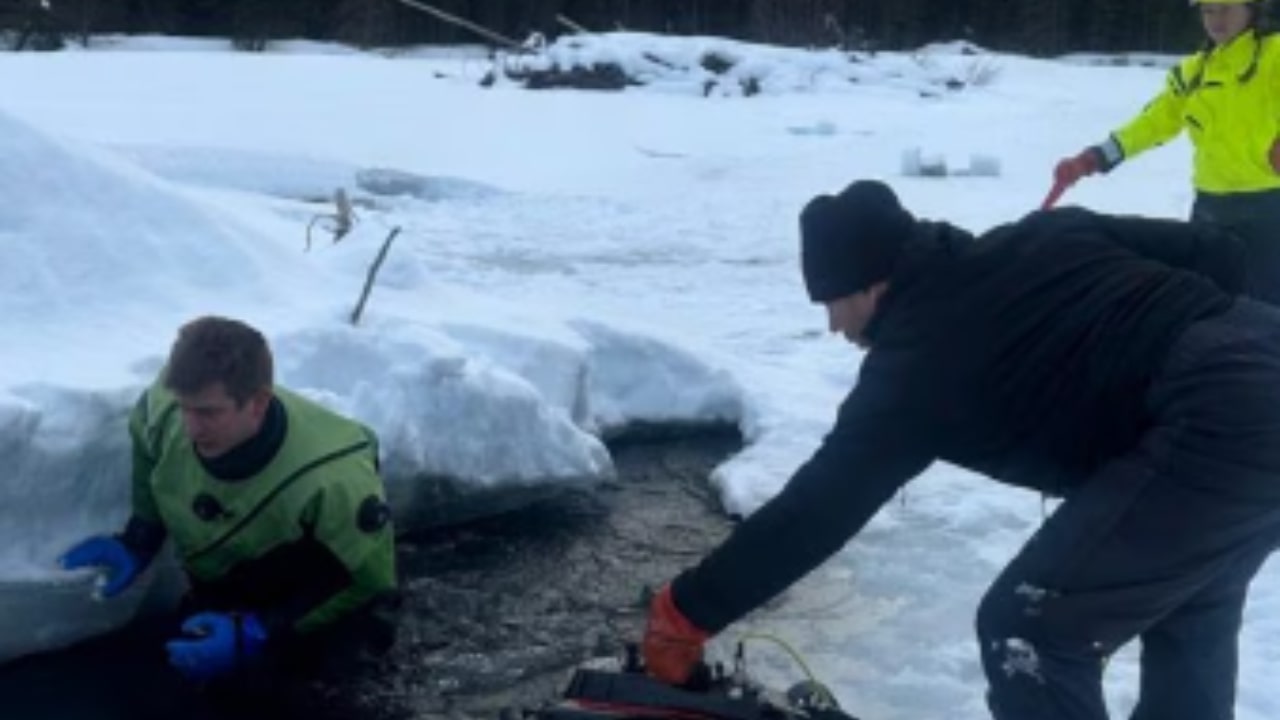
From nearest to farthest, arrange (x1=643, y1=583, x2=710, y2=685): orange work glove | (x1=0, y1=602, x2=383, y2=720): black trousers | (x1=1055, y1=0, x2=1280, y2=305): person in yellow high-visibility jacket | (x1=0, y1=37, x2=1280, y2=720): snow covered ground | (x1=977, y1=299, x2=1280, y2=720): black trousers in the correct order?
(x1=977, y1=299, x2=1280, y2=720): black trousers, (x1=643, y1=583, x2=710, y2=685): orange work glove, (x1=0, y1=602, x2=383, y2=720): black trousers, (x1=0, y1=37, x2=1280, y2=720): snow covered ground, (x1=1055, y1=0, x2=1280, y2=305): person in yellow high-visibility jacket

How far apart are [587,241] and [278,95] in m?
7.96

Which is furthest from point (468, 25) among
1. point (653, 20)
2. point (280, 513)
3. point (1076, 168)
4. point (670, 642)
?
point (670, 642)

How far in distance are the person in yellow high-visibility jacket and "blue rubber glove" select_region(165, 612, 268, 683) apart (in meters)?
2.89

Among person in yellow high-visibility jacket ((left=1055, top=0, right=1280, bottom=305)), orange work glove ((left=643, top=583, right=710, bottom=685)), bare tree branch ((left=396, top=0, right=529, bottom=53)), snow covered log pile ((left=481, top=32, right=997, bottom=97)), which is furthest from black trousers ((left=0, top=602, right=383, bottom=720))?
snow covered log pile ((left=481, top=32, right=997, bottom=97))

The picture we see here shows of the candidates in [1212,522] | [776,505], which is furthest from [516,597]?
[1212,522]

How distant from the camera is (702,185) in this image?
14.4 meters

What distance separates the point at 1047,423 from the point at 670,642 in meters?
0.68

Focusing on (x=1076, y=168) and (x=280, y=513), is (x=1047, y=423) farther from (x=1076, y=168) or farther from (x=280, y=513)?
(x=1076, y=168)

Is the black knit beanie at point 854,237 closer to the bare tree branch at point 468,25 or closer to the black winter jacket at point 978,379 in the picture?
the black winter jacket at point 978,379

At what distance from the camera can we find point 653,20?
1575 inches

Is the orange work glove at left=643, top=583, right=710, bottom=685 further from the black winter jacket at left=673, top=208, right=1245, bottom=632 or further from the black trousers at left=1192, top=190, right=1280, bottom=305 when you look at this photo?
the black trousers at left=1192, top=190, right=1280, bottom=305

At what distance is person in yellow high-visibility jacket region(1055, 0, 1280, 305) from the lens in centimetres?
526

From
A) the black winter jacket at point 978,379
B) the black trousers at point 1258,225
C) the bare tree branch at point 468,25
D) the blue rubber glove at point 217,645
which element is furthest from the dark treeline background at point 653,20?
the black winter jacket at point 978,379

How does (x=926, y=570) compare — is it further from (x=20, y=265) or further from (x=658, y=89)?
(x=658, y=89)
